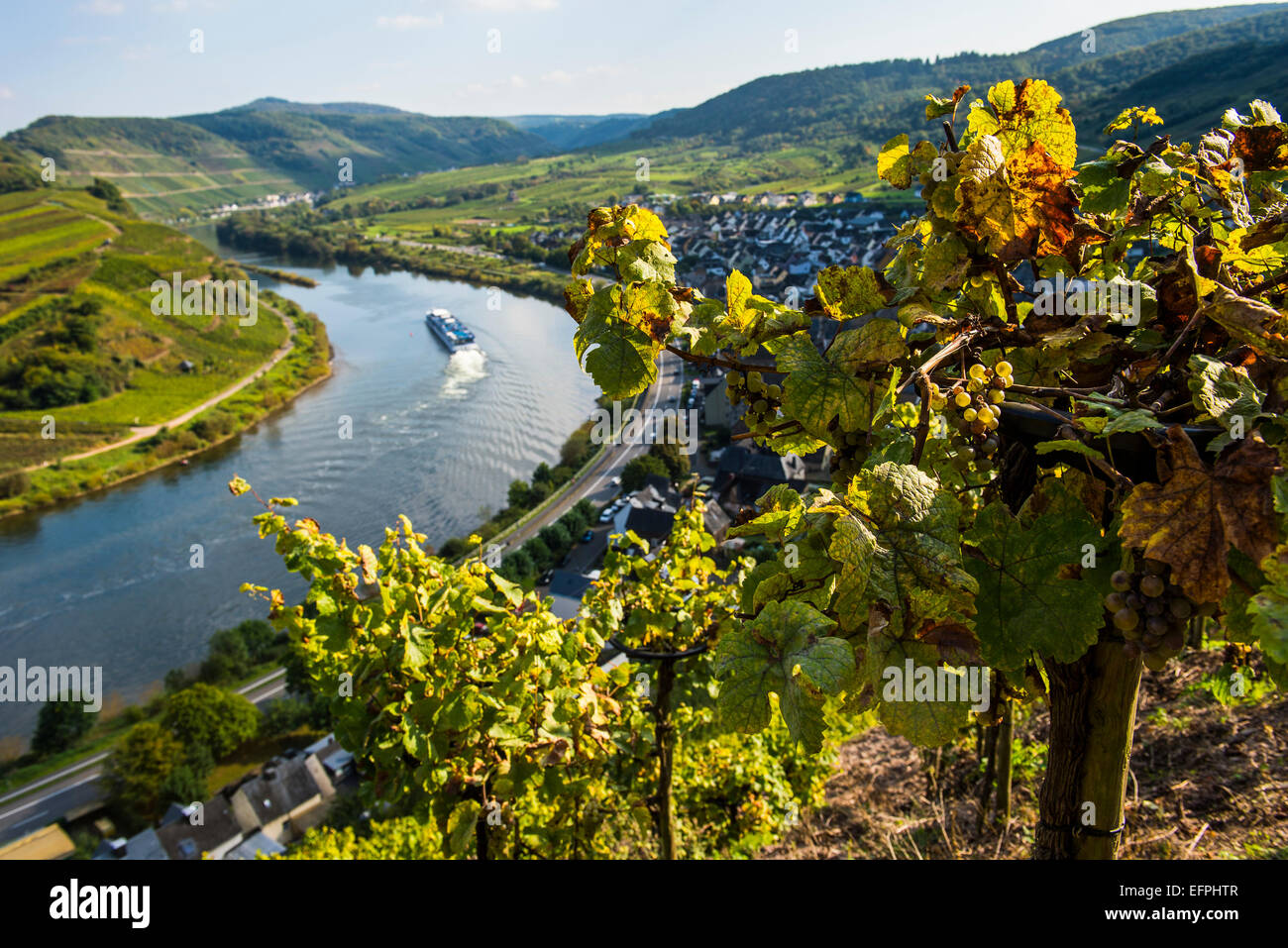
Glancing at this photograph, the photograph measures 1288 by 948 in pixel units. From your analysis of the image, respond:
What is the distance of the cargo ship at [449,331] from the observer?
54875 millimetres

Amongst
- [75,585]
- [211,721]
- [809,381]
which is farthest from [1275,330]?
[75,585]

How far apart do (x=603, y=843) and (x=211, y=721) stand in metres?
25.5

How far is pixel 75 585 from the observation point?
32.5 metres

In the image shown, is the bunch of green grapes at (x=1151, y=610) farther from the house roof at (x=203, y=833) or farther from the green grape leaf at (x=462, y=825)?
the house roof at (x=203, y=833)

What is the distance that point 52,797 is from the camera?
938 inches

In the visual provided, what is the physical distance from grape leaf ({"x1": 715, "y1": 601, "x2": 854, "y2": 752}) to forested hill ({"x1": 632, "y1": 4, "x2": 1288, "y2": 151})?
6915 cm

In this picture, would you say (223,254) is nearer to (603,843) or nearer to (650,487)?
(650,487)

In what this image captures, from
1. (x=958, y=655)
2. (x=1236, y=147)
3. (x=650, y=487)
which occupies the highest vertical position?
(x=1236, y=147)

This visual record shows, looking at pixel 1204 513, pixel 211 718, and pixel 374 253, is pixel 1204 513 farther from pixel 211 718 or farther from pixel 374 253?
pixel 374 253

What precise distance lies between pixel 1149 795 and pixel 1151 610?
363 cm

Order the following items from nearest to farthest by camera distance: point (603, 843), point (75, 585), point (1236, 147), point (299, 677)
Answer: point (1236, 147), point (603, 843), point (299, 677), point (75, 585)

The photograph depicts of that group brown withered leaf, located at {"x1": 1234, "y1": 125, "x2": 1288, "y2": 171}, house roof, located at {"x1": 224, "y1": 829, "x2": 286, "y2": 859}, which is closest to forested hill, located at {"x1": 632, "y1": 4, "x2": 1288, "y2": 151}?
brown withered leaf, located at {"x1": 1234, "y1": 125, "x2": 1288, "y2": 171}

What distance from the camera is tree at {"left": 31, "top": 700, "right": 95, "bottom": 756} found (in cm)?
2608

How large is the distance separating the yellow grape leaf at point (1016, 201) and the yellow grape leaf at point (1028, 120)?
49 millimetres
